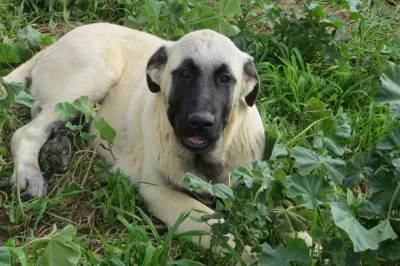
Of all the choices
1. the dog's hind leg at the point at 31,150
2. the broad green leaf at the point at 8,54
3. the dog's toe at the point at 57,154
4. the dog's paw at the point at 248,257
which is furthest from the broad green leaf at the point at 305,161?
the broad green leaf at the point at 8,54

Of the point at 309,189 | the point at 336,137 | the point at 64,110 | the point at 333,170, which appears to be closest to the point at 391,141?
the point at 333,170

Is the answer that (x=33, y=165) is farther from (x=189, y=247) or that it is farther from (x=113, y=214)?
(x=189, y=247)

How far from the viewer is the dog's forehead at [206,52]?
14.6 feet

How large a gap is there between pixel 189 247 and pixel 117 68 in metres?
1.87

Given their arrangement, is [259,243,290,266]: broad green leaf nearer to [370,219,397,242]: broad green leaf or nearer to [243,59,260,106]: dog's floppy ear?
[370,219,397,242]: broad green leaf

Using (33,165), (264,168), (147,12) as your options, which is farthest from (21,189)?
(147,12)

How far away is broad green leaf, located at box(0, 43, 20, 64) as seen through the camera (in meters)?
5.81

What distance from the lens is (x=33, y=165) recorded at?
197 inches

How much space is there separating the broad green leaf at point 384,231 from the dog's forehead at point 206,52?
60.5 inches

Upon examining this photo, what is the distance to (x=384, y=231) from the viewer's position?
3.29 meters

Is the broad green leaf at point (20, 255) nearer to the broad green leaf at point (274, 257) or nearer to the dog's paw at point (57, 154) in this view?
the broad green leaf at point (274, 257)

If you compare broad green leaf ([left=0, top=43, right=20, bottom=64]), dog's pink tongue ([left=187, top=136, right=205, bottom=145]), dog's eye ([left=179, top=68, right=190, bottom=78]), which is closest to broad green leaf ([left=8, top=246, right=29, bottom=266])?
dog's pink tongue ([left=187, top=136, right=205, bottom=145])

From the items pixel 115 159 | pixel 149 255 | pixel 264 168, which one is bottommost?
pixel 115 159

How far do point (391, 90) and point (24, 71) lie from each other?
129 inches
